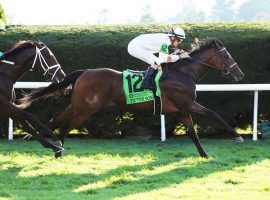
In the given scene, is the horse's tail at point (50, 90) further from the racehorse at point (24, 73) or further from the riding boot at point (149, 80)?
the riding boot at point (149, 80)

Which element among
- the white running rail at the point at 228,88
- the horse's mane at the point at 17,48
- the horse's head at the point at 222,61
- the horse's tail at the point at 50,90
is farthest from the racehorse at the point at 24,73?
the horse's head at the point at 222,61

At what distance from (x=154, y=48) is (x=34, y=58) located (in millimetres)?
1556

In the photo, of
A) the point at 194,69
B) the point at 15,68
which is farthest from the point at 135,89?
the point at 15,68

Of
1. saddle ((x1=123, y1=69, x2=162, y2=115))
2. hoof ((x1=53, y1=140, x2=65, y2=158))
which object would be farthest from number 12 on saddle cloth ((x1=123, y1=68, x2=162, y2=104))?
hoof ((x1=53, y1=140, x2=65, y2=158))

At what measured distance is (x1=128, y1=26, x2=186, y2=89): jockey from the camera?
704 centimetres

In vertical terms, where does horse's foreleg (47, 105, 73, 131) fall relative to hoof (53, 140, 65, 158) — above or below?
above

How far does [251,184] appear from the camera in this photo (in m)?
5.48

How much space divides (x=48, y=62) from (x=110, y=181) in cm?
200

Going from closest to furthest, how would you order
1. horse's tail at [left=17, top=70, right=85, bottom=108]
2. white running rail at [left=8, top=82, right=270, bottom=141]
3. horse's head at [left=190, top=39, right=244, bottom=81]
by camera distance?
horse's tail at [left=17, top=70, right=85, bottom=108] < horse's head at [left=190, top=39, right=244, bottom=81] < white running rail at [left=8, top=82, right=270, bottom=141]

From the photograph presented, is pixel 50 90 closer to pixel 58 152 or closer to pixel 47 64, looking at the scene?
pixel 47 64

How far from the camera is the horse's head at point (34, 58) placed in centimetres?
681

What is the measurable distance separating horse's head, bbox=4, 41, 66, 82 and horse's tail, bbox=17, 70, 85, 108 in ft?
1.24

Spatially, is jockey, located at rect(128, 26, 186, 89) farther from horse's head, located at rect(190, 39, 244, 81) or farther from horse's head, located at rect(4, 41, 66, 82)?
horse's head, located at rect(4, 41, 66, 82)

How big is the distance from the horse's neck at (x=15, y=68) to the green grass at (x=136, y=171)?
1097 millimetres
